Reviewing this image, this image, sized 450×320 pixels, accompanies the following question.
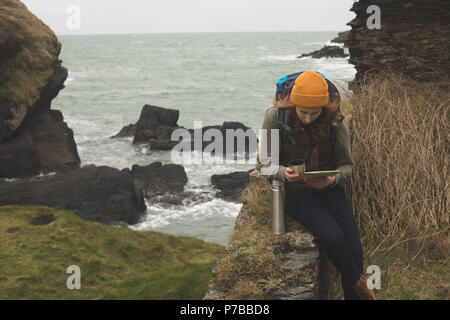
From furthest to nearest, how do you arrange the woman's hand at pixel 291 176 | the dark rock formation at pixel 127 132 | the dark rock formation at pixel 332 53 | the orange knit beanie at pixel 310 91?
the dark rock formation at pixel 332 53
the dark rock formation at pixel 127 132
the woman's hand at pixel 291 176
the orange knit beanie at pixel 310 91

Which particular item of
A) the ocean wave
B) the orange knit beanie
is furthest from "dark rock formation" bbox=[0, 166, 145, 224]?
the orange knit beanie

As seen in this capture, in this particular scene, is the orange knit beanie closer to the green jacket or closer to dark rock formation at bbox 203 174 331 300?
the green jacket

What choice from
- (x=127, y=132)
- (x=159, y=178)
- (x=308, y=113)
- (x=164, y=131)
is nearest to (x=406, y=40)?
(x=308, y=113)

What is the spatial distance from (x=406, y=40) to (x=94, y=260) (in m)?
7.38

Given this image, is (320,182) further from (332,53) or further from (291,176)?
(332,53)

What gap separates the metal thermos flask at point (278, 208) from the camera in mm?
4008

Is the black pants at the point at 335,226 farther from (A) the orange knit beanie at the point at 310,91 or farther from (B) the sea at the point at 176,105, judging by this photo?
(B) the sea at the point at 176,105

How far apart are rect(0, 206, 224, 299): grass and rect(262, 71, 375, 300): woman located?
11.9 ft

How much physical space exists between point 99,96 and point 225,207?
36864mm

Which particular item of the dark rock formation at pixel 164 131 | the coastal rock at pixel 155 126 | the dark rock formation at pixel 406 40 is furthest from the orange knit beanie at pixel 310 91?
the coastal rock at pixel 155 126

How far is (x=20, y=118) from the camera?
18.3m

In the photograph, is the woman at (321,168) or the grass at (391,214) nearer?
the woman at (321,168)

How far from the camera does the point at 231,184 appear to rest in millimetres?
19609

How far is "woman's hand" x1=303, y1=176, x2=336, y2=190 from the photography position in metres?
3.94
